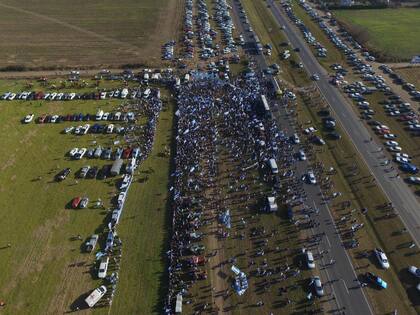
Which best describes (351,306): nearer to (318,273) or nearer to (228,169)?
(318,273)

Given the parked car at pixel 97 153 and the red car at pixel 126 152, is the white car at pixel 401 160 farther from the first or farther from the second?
the parked car at pixel 97 153

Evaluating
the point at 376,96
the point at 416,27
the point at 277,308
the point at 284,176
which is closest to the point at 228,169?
the point at 284,176

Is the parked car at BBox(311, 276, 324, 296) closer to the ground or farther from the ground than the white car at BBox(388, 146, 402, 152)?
closer to the ground

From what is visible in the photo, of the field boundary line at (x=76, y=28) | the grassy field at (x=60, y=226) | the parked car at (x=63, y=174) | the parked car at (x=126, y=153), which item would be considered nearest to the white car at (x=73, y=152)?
the grassy field at (x=60, y=226)

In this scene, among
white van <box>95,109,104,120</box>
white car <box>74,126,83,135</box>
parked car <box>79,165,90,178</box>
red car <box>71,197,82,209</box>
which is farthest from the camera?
white van <box>95,109,104,120</box>

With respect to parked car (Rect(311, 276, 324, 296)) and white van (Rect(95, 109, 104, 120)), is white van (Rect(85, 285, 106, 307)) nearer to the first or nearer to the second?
parked car (Rect(311, 276, 324, 296))

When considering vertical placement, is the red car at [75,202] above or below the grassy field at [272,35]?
below

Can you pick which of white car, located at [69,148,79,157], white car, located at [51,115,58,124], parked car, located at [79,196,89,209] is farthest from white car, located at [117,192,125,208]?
white car, located at [51,115,58,124]
